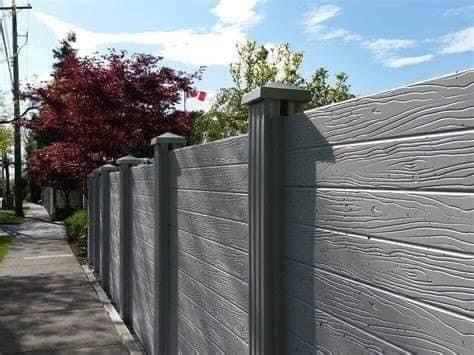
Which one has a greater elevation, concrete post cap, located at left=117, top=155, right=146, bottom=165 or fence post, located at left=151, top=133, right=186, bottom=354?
concrete post cap, located at left=117, top=155, right=146, bottom=165

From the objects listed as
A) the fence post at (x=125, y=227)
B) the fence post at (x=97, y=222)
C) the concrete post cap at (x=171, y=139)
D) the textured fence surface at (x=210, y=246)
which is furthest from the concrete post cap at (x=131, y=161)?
the fence post at (x=97, y=222)

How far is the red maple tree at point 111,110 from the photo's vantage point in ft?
40.9

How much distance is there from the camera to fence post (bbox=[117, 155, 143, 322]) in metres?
6.46

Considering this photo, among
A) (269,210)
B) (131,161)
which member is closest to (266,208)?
(269,210)

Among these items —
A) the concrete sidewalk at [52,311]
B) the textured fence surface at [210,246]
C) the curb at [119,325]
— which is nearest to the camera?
the textured fence surface at [210,246]

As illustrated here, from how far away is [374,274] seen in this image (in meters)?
1.70

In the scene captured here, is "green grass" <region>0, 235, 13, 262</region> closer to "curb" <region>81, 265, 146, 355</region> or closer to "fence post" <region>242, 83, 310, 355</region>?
"curb" <region>81, 265, 146, 355</region>

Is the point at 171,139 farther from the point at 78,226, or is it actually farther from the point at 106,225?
the point at 78,226

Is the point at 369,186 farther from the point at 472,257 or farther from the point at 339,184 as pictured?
the point at 472,257

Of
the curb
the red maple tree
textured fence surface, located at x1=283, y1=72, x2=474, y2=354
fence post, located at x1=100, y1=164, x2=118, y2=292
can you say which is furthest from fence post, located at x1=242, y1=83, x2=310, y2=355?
the red maple tree

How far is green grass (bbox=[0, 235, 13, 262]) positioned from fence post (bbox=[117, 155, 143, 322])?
7.34 m

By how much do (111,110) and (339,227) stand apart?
11.1 meters

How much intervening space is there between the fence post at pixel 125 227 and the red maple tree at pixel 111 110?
6.09m

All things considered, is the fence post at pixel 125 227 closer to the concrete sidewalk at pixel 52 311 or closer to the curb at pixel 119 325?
Answer: the curb at pixel 119 325
